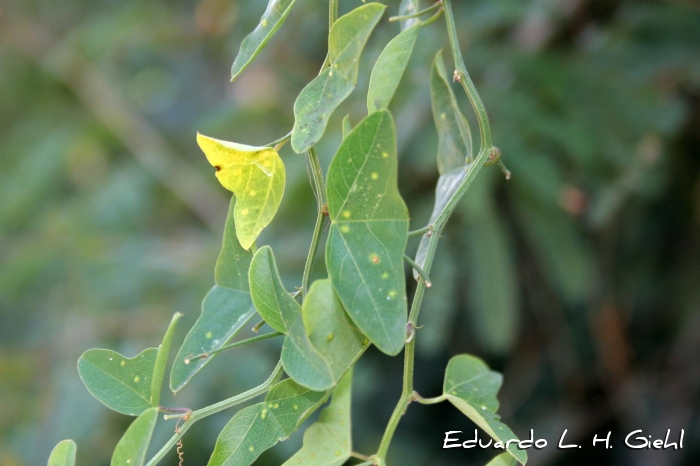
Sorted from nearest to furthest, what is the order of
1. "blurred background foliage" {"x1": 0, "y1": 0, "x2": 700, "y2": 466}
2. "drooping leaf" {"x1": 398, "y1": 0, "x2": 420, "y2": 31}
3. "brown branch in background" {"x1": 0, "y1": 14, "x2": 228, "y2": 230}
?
"drooping leaf" {"x1": 398, "y1": 0, "x2": 420, "y2": 31}, "blurred background foliage" {"x1": 0, "y1": 0, "x2": 700, "y2": 466}, "brown branch in background" {"x1": 0, "y1": 14, "x2": 228, "y2": 230}

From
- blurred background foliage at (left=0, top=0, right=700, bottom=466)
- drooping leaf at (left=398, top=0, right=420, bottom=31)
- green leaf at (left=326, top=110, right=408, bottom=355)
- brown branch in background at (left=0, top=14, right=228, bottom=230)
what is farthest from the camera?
brown branch in background at (left=0, top=14, right=228, bottom=230)

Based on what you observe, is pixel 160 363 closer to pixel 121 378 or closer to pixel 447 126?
pixel 121 378

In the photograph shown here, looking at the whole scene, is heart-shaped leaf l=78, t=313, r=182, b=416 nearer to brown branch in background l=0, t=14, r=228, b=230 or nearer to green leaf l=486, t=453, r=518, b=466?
green leaf l=486, t=453, r=518, b=466

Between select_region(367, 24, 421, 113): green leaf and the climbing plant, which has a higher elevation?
select_region(367, 24, 421, 113): green leaf

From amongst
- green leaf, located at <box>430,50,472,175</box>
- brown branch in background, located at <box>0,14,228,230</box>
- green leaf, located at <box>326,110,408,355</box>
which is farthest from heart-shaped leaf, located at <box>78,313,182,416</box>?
brown branch in background, located at <box>0,14,228,230</box>

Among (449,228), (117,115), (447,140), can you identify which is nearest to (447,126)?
(447,140)

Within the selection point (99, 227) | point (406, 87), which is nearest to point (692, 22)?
point (406, 87)

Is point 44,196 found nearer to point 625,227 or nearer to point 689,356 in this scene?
point 625,227

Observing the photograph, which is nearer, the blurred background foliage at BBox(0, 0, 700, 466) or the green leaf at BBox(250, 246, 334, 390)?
the green leaf at BBox(250, 246, 334, 390)
